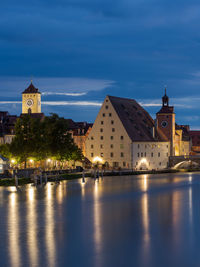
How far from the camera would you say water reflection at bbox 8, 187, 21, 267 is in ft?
86.3

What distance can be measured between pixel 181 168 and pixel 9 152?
173 feet

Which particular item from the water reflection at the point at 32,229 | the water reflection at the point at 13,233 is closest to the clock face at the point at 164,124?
the water reflection at the point at 32,229

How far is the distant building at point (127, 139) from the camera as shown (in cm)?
12125

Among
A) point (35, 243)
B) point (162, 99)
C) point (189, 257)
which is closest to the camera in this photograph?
point (189, 257)

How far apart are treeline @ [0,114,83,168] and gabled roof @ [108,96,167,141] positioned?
25251mm

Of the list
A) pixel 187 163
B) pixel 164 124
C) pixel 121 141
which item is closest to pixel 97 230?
pixel 121 141

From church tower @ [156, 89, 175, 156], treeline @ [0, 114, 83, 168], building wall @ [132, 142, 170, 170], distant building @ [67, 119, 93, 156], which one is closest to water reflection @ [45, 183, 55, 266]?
treeline @ [0, 114, 83, 168]

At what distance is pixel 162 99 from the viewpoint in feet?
449

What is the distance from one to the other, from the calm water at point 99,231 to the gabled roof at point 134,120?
65427 millimetres

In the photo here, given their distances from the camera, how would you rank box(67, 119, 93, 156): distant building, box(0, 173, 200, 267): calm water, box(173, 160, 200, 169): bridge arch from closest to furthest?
box(0, 173, 200, 267): calm water → box(173, 160, 200, 169): bridge arch → box(67, 119, 93, 156): distant building

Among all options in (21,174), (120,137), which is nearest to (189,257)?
(21,174)

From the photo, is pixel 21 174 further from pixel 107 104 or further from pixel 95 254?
pixel 95 254

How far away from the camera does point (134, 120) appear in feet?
418

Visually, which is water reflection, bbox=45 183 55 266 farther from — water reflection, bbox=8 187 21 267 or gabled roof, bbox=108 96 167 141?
Answer: gabled roof, bbox=108 96 167 141
